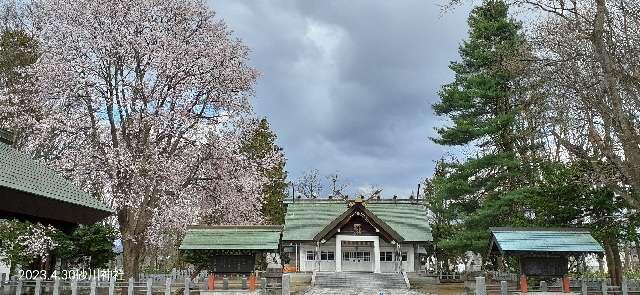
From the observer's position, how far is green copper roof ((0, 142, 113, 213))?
9781 millimetres

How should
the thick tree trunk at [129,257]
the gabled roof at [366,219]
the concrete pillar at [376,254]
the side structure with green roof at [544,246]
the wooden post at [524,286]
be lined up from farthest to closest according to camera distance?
the concrete pillar at [376,254]
the gabled roof at [366,219]
the thick tree trunk at [129,257]
the side structure with green roof at [544,246]
the wooden post at [524,286]

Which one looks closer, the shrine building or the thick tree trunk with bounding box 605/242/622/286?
the thick tree trunk with bounding box 605/242/622/286

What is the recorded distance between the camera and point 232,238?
29203mm

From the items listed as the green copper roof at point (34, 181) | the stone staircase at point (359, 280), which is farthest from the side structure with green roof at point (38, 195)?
the stone staircase at point (359, 280)

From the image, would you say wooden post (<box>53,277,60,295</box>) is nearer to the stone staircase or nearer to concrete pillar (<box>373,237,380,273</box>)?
the stone staircase

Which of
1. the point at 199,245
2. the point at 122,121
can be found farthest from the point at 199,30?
the point at 199,245

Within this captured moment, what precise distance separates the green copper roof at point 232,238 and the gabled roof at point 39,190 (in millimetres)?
16494

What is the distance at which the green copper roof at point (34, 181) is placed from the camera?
9.78 metres

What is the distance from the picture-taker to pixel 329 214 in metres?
43.2

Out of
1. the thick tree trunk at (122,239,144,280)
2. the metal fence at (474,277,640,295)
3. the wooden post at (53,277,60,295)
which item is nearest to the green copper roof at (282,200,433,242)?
the metal fence at (474,277,640,295)

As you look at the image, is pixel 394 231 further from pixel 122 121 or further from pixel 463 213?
pixel 122 121

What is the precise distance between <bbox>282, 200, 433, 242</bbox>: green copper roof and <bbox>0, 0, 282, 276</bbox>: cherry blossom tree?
517 inches

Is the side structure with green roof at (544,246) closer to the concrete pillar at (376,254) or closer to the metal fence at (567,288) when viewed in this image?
the metal fence at (567,288)

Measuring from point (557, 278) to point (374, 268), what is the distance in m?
15.7
